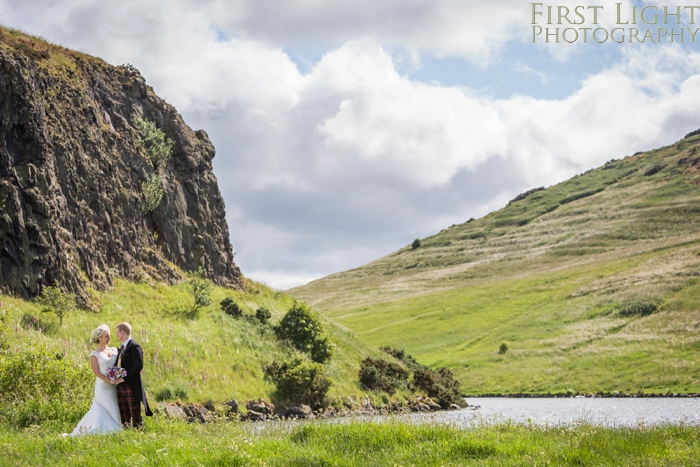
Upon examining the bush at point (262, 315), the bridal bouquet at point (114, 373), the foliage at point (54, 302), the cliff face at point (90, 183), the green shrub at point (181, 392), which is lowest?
the green shrub at point (181, 392)

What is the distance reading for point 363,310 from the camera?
140 m

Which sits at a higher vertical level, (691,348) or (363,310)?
(363,310)

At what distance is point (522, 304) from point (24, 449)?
107729 millimetres

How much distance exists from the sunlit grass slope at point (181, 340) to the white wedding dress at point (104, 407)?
13.0 metres

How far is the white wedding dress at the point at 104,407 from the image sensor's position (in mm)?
13901

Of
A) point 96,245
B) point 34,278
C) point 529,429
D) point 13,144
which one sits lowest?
point 529,429

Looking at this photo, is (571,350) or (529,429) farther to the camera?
(571,350)

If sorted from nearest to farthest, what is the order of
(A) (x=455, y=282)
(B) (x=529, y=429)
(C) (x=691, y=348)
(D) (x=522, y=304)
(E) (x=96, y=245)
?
(B) (x=529, y=429), (E) (x=96, y=245), (C) (x=691, y=348), (D) (x=522, y=304), (A) (x=455, y=282)

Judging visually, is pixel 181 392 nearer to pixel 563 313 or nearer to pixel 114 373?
pixel 114 373

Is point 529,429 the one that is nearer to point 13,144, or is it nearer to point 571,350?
point 13,144

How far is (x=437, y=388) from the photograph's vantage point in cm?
5175

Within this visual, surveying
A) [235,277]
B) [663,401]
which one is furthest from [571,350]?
[235,277]

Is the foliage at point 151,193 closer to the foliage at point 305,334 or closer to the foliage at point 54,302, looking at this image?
the foliage at point 305,334

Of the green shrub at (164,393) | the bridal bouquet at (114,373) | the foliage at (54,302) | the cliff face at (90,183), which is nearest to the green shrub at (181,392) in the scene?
the green shrub at (164,393)
